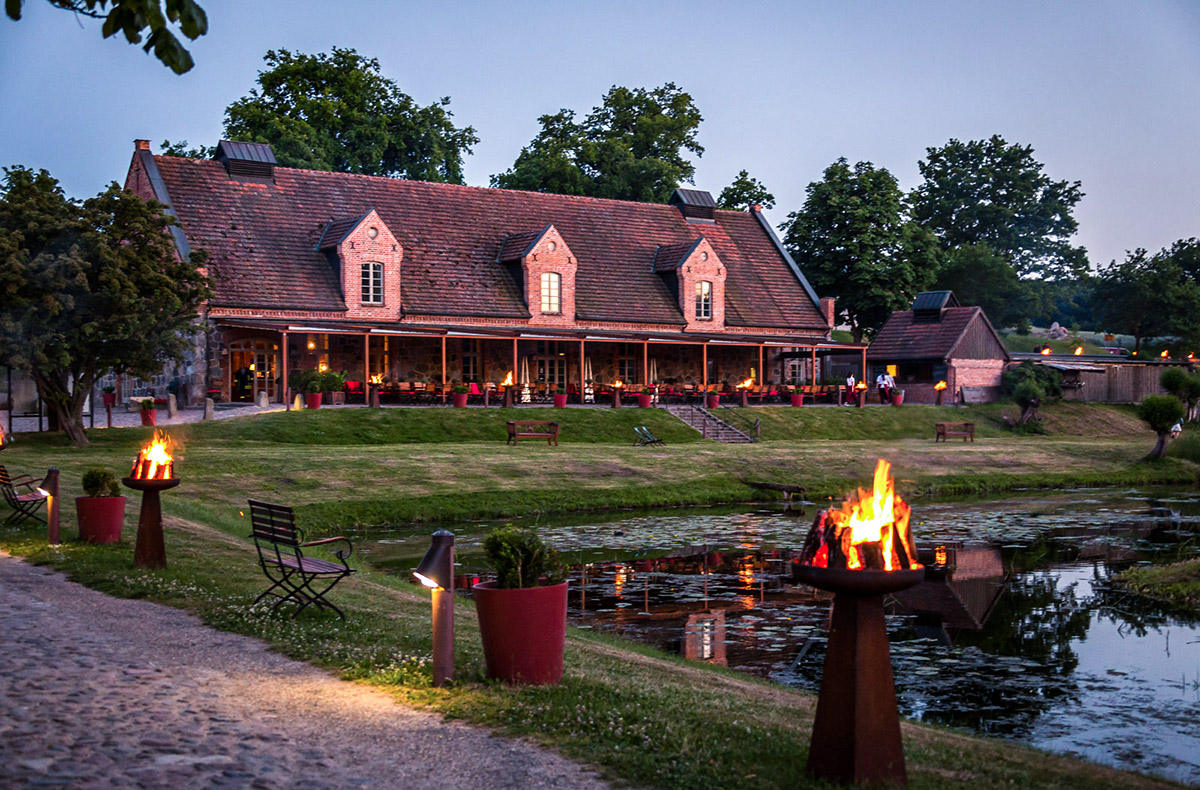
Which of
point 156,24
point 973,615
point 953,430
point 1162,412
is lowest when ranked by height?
point 973,615

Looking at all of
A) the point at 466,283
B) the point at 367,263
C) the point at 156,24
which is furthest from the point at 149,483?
the point at 466,283

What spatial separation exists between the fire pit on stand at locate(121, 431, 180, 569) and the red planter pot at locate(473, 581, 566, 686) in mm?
5898

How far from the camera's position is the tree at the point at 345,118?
167ft

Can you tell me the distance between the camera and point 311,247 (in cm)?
4009

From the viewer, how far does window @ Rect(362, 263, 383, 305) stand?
129ft

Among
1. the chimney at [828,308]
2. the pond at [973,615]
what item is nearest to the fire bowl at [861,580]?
the pond at [973,615]

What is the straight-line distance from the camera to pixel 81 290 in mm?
26266

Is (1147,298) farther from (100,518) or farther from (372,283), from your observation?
(100,518)

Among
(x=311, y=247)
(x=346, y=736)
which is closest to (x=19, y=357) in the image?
(x=311, y=247)

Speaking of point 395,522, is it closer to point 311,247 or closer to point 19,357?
point 19,357

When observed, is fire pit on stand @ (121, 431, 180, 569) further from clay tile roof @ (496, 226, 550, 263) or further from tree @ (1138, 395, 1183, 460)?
tree @ (1138, 395, 1183, 460)

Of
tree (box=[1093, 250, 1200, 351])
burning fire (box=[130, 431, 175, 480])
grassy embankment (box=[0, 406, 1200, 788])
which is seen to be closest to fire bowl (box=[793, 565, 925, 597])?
grassy embankment (box=[0, 406, 1200, 788])

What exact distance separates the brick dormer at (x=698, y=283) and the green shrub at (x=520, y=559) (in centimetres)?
3820

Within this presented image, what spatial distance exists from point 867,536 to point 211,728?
13.0 ft
